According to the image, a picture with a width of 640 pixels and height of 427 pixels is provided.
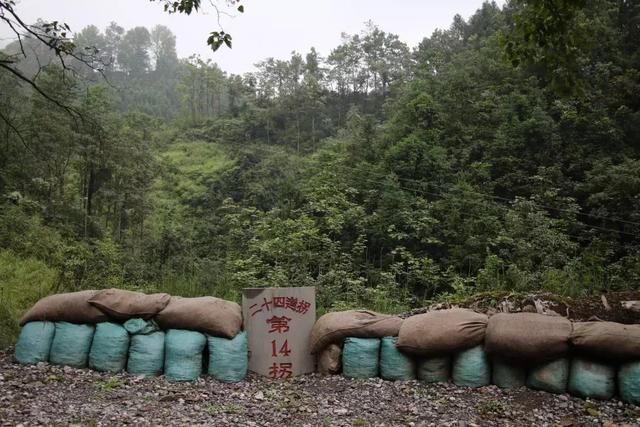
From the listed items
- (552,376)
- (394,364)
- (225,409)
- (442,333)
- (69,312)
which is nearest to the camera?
(225,409)

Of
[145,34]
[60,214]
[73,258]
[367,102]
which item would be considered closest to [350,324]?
[73,258]

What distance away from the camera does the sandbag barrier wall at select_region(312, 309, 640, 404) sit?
3434 millimetres

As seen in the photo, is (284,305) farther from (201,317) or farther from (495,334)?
(495,334)

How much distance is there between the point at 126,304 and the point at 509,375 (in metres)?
3.22

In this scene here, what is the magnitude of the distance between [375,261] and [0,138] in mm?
9229

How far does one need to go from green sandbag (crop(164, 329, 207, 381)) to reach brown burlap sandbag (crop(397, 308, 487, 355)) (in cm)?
167

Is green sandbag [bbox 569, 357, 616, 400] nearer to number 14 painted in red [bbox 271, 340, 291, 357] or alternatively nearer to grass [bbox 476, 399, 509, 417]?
grass [bbox 476, 399, 509, 417]

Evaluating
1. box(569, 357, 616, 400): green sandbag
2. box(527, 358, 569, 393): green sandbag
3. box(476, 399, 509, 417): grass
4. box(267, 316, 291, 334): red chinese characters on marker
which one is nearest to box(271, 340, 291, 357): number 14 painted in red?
box(267, 316, 291, 334): red chinese characters on marker

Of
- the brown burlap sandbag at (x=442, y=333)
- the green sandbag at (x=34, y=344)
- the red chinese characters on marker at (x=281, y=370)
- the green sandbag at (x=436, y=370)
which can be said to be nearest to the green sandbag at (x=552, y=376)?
the brown burlap sandbag at (x=442, y=333)

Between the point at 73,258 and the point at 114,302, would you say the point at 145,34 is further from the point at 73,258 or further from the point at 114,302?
the point at 114,302

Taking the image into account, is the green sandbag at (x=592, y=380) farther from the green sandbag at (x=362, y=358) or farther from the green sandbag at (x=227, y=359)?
the green sandbag at (x=227, y=359)

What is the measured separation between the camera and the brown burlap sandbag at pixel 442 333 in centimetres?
382

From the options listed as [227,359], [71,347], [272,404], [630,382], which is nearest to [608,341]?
[630,382]

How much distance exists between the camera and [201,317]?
412cm
